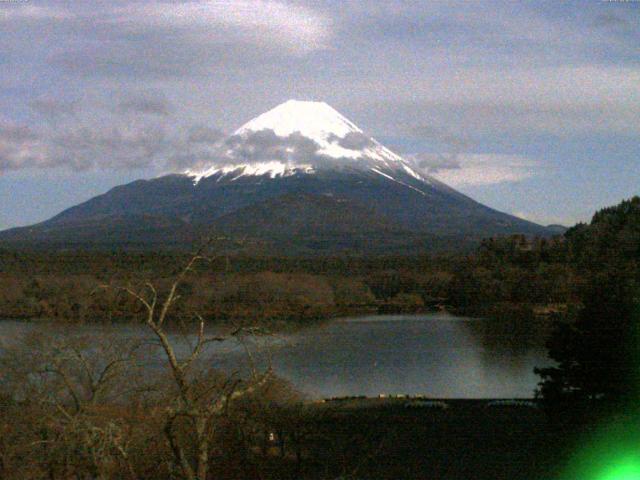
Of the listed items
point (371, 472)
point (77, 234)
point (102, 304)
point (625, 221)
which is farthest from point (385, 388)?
point (77, 234)

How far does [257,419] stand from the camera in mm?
11398

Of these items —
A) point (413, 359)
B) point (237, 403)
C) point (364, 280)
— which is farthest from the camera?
point (364, 280)

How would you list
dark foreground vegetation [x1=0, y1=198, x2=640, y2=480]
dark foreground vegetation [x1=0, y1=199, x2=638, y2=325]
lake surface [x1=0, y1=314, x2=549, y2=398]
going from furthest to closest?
dark foreground vegetation [x1=0, y1=199, x2=638, y2=325] < lake surface [x1=0, y1=314, x2=549, y2=398] < dark foreground vegetation [x1=0, y1=198, x2=640, y2=480]

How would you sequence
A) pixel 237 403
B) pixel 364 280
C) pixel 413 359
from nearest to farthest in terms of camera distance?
pixel 237 403 < pixel 413 359 < pixel 364 280

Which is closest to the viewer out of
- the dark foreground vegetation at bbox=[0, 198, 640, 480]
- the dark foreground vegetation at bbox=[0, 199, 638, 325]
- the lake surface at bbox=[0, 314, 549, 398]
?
the dark foreground vegetation at bbox=[0, 198, 640, 480]

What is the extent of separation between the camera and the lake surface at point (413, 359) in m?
22.0

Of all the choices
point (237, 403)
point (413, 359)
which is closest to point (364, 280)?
point (413, 359)

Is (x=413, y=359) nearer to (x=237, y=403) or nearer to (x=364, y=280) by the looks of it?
(x=364, y=280)

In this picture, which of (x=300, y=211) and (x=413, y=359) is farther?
(x=300, y=211)

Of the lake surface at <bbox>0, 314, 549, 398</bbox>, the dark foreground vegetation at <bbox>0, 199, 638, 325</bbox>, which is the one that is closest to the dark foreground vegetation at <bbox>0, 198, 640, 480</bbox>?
the dark foreground vegetation at <bbox>0, 199, 638, 325</bbox>

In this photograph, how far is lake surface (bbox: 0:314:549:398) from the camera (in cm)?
2198

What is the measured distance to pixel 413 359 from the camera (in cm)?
2753

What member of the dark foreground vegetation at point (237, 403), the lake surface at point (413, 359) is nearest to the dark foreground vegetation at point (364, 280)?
the dark foreground vegetation at point (237, 403)

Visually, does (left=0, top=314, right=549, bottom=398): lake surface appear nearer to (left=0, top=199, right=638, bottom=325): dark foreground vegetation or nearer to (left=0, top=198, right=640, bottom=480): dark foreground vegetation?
(left=0, top=198, right=640, bottom=480): dark foreground vegetation
